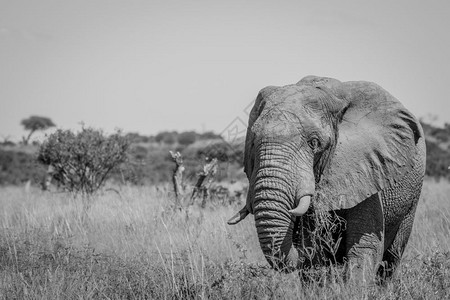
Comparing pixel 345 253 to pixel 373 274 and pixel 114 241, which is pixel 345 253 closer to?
pixel 373 274

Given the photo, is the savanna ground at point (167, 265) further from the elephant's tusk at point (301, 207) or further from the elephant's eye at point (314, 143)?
the elephant's eye at point (314, 143)

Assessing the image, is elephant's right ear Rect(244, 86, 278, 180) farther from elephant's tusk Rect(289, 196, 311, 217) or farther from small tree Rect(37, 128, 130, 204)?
small tree Rect(37, 128, 130, 204)

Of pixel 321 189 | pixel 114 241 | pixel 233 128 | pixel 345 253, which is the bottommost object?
pixel 114 241

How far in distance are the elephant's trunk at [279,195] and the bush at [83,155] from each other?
31.0ft

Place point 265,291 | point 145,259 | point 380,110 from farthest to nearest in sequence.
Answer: point 145,259
point 380,110
point 265,291

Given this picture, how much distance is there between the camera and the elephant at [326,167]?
419cm

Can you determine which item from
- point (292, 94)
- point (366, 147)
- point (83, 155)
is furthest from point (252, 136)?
point (83, 155)

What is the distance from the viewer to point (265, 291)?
14.8ft

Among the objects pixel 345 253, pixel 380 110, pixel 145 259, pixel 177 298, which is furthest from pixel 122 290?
pixel 380 110

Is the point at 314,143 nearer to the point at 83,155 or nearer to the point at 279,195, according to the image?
the point at 279,195

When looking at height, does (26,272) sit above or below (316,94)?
below

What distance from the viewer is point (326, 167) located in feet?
15.0

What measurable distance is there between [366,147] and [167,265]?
2.52m

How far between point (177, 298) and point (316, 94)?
2121 mm
